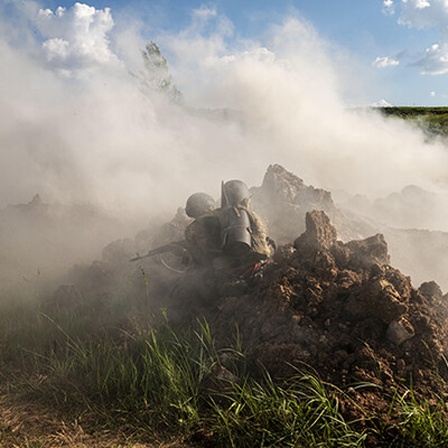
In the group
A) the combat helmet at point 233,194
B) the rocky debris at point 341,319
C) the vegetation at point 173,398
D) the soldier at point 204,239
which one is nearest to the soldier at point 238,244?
the combat helmet at point 233,194

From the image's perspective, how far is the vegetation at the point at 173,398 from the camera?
3.14 metres

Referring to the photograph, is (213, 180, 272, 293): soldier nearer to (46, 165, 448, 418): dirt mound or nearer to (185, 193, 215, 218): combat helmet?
(46, 165, 448, 418): dirt mound

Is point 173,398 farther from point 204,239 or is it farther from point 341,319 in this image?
point 204,239

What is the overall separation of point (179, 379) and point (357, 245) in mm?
2916

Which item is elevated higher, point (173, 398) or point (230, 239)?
point (230, 239)

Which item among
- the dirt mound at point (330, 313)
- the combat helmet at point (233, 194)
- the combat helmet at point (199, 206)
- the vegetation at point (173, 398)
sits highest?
the combat helmet at point (233, 194)

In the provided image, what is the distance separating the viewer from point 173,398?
3.77 m

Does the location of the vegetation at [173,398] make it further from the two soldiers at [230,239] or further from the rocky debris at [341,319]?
the two soldiers at [230,239]

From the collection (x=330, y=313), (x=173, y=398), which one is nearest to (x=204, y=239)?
(x=330, y=313)

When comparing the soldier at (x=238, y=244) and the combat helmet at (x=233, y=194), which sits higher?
the combat helmet at (x=233, y=194)

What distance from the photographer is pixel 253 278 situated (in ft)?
18.0

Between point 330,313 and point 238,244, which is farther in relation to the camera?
point 238,244

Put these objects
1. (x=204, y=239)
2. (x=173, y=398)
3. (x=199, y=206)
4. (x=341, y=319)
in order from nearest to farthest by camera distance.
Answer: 1. (x=173, y=398)
2. (x=341, y=319)
3. (x=204, y=239)
4. (x=199, y=206)

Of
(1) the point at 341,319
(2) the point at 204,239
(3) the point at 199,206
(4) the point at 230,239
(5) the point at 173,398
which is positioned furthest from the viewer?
(3) the point at 199,206
